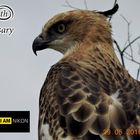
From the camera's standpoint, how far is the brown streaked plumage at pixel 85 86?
2764 mm

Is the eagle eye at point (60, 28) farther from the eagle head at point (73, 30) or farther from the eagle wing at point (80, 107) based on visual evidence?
the eagle wing at point (80, 107)

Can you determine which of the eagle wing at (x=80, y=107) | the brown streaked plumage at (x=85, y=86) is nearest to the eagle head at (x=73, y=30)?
the brown streaked plumage at (x=85, y=86)

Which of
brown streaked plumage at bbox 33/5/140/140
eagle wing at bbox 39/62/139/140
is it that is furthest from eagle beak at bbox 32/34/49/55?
eagle wing at bbox 39/62/139/140

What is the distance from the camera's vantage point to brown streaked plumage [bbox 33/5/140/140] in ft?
9.07

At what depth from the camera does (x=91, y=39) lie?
3.63 metres

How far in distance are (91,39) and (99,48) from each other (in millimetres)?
85

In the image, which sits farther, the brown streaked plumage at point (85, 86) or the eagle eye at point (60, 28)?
the eagle eye at point (60, 28)

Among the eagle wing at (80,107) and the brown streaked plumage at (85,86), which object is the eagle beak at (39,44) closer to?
the brown streaked plumage at (85,86)

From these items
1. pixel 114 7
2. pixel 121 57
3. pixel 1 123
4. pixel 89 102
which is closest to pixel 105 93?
pixel 89 102

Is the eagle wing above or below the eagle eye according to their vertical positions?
below

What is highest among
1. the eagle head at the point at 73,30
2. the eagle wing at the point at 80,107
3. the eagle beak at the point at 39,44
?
the eagle head at the point at 73,30

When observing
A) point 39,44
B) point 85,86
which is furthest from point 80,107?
point 39,44

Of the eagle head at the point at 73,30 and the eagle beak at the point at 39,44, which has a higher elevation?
the eagle head at the point at 73,30

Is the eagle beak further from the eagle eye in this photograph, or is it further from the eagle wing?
the eagle wing
